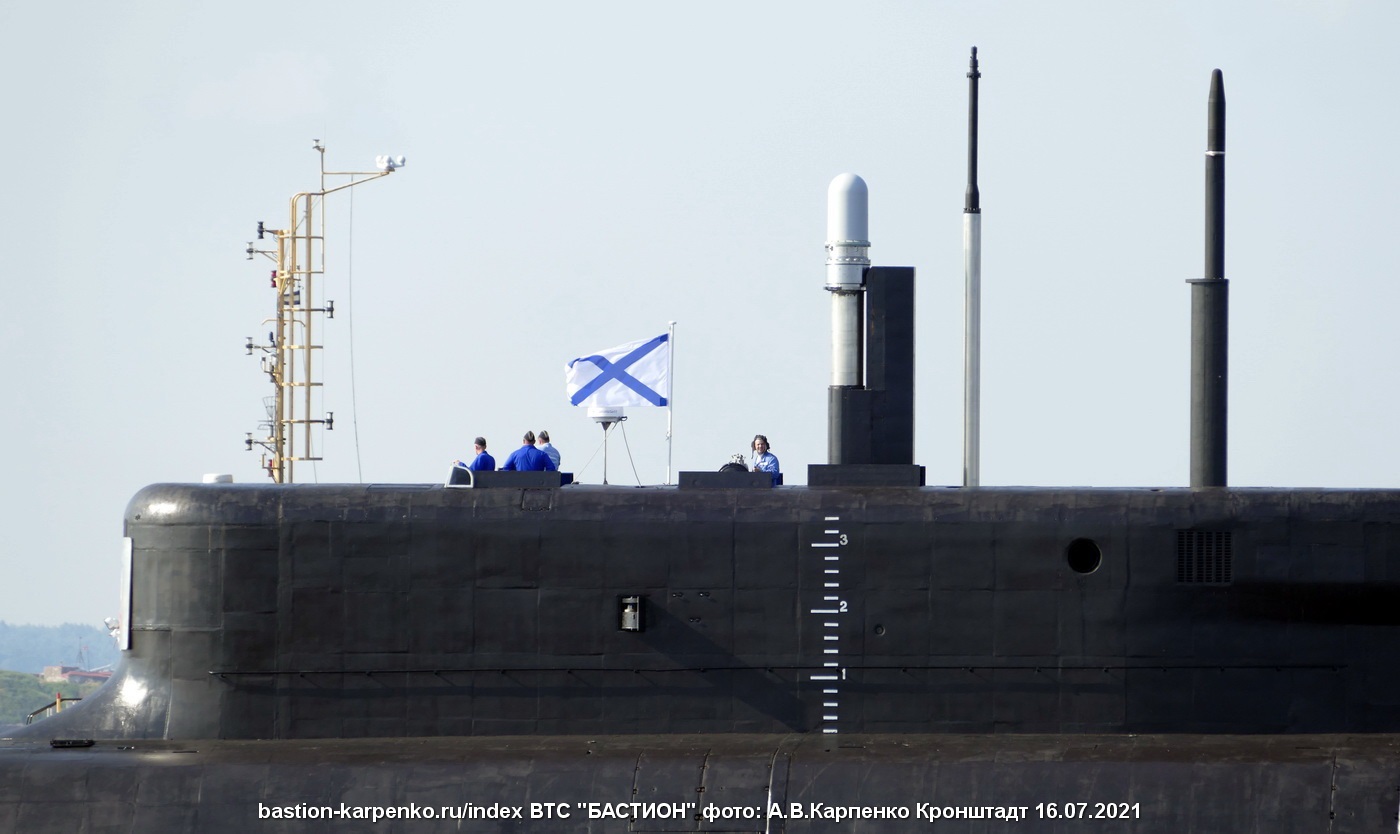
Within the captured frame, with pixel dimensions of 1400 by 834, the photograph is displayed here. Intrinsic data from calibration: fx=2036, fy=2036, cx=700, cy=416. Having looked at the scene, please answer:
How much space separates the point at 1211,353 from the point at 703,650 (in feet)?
19.2

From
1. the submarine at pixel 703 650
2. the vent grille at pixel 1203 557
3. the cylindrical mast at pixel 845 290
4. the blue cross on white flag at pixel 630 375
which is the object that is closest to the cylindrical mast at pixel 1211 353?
the submarine at pixel 703 650

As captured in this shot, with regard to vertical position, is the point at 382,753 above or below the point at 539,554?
below

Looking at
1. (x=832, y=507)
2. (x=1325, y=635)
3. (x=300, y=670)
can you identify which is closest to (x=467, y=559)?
(x=300, y=670)

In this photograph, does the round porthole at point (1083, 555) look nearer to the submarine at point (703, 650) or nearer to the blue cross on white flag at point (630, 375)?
the submarine at point (703, 650)

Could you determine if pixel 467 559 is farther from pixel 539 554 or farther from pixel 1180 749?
pixel 1180 749

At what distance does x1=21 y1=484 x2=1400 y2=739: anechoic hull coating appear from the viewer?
18.8 meters

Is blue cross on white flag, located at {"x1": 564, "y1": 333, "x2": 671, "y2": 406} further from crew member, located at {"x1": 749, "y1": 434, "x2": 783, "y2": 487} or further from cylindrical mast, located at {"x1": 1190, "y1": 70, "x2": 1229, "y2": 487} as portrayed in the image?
cylindrical mast, located at {"x1": 1190, "y1": 70, "x2": 1229, "y2": 487}

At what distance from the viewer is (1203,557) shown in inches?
746

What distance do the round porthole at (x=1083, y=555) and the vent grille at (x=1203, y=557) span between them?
76 centimetres

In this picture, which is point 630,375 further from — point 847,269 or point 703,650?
point 703,650

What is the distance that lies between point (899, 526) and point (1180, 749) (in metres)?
3.24

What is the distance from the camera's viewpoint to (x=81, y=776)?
1894cm

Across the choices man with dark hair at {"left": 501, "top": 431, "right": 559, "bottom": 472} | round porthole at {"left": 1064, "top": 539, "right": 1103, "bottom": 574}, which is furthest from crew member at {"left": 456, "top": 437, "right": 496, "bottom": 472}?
round porthole at {"left": 1064, "top": 539, "right": 1103, "bottom": 574}

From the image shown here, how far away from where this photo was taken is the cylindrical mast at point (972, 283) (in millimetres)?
21859
